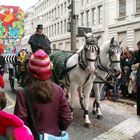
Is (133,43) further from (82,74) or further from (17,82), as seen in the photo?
(82,74)

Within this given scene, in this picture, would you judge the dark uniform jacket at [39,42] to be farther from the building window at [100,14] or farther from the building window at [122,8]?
the building window at [100,14]

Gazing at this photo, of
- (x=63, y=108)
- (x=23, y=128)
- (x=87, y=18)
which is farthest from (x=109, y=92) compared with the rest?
(x=87, y=18)

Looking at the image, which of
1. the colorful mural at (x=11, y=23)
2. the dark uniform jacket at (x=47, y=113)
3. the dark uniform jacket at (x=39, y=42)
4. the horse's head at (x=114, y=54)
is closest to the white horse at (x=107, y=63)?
the horse's head at (x=114, y=54)

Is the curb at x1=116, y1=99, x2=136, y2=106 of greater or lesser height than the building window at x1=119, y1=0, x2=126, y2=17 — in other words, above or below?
below

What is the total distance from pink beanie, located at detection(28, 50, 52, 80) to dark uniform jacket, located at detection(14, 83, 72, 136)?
0.19m

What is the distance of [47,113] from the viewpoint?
3975 mm

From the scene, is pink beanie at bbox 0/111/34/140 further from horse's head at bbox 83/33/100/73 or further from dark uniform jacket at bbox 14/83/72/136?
horse's head at bbox 83/33/100/73

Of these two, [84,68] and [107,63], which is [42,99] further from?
[107,63]

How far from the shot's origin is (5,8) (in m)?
34.2

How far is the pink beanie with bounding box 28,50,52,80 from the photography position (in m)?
3.95

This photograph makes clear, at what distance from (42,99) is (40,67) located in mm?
300

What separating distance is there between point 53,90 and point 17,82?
10.7 meters

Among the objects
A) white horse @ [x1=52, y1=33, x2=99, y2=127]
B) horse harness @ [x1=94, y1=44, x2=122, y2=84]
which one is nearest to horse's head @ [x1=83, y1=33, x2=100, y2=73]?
white horse @ [x1=52, y1=33, x2=99, y2=127]

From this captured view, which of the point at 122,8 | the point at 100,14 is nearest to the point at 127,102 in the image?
the point at 122,8
